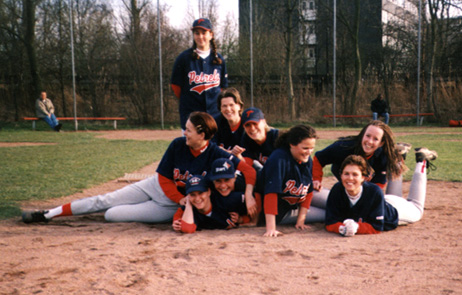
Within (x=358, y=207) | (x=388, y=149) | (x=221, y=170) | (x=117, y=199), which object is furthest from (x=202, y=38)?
(x=358, y=207)

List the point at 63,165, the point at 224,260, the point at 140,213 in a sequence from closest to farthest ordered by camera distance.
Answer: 1. the point at 224,260
2. the point at 140,213
3. the point at 63,165

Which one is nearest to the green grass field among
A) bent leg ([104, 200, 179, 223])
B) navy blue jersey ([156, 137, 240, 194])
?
bent leg ([104, 200, 179, 223])

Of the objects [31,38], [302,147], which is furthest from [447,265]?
[31,38]

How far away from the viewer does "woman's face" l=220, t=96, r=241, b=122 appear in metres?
4.33

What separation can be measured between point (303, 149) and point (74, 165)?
219 inches

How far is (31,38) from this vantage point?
19812 millimetres

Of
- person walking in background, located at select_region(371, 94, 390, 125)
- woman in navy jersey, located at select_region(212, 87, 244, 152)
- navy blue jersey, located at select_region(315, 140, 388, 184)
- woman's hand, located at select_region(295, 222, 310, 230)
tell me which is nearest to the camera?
woman's hand, located at select_region(295, 222, 310, 230)

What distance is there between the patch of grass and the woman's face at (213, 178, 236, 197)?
7.35ft

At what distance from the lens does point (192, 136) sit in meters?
3.97

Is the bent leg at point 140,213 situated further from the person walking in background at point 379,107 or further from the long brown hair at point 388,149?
the person walking in background at point 379,107

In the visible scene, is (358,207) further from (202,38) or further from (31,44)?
(31,44)

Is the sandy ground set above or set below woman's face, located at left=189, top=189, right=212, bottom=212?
below

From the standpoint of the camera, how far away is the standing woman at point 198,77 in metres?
4.96

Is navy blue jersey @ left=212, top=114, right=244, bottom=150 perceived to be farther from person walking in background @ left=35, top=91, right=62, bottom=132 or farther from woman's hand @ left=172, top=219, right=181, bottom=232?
person walking in background @ left=35, top=91, right=62, bottom=132
